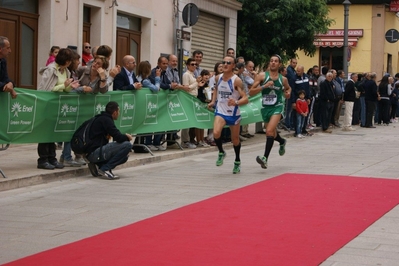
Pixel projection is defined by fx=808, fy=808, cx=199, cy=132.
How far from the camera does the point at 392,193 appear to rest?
11.5m

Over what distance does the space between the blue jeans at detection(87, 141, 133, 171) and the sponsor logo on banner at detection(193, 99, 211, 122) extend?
4.98m

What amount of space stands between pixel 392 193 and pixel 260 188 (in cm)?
190

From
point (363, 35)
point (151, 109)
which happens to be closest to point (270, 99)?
point (151, 109)

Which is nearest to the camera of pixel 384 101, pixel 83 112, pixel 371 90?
pixel 83 112

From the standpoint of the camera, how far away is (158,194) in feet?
37.2

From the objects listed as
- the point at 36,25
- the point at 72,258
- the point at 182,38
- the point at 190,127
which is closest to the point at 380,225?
the point at 72,258

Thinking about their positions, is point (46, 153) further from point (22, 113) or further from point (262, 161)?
point (262, 161)

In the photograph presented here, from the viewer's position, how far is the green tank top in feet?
48.0

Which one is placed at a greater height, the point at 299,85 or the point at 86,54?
the point at 86,54

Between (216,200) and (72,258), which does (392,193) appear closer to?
(216,200)

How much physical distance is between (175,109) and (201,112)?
1.13 metres

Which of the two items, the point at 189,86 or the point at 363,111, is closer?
the point at 189,86

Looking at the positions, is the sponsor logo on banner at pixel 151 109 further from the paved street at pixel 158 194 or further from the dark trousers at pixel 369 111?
the dark trousers at pixel 369 111

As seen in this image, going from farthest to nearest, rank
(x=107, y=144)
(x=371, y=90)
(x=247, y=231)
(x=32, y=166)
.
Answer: (x=371, y=90)
(x=32, y=166)
(x=107, y=144)
(x=247, y=231)
